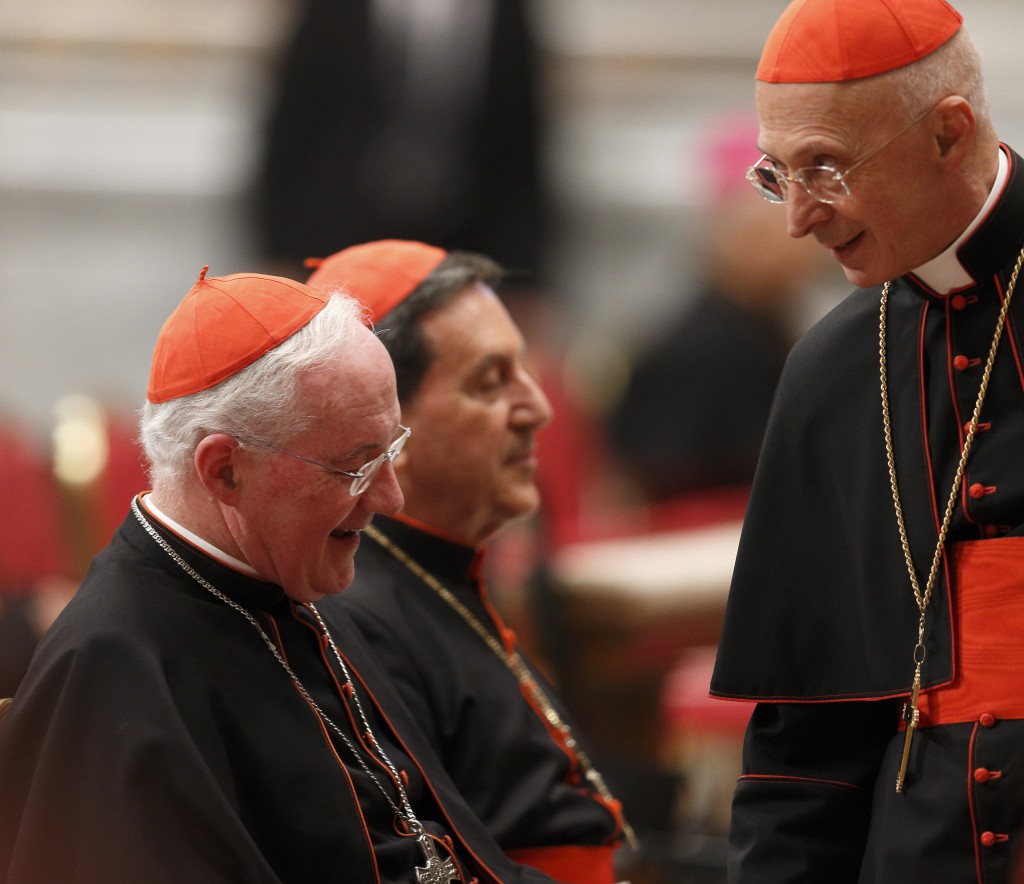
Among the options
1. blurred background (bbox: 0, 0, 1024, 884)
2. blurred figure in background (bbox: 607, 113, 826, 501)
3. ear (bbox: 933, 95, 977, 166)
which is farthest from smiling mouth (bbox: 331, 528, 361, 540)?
blurred figure in background (bbox: 607, 113, 826, 501)

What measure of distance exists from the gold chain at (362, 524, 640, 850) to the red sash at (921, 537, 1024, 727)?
1.21m

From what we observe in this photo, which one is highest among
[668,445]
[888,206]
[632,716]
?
[888,206]

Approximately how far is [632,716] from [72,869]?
10.5 ft

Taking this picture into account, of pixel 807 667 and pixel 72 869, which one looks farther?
pixel 807 667

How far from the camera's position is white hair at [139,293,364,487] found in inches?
117

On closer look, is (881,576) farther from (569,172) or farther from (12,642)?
(569,172)

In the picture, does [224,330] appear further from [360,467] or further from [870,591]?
[870,591]

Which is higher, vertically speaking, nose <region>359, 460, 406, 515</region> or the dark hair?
the dark hair

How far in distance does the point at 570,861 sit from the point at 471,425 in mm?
927

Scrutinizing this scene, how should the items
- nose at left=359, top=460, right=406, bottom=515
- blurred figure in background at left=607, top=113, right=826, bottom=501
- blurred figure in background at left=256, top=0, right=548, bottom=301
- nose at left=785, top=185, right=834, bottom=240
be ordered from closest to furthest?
nose at left=785, top=185, right=834, bottom=240 → nose at left=359, top=460, right=406, bottom=515 → blurred figure in background at left=607, top=113, right=826, bottom=501 → blurred figure in background at left=256, top=0, right=548, bottom=301

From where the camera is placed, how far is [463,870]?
3.25 metres

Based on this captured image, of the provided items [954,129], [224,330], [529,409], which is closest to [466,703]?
[529,409]

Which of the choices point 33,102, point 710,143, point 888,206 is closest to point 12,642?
point 888,206

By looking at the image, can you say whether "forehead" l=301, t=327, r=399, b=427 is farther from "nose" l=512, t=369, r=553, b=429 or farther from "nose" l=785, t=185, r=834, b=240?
"nose" l=512, t=369, r=553, b=429
